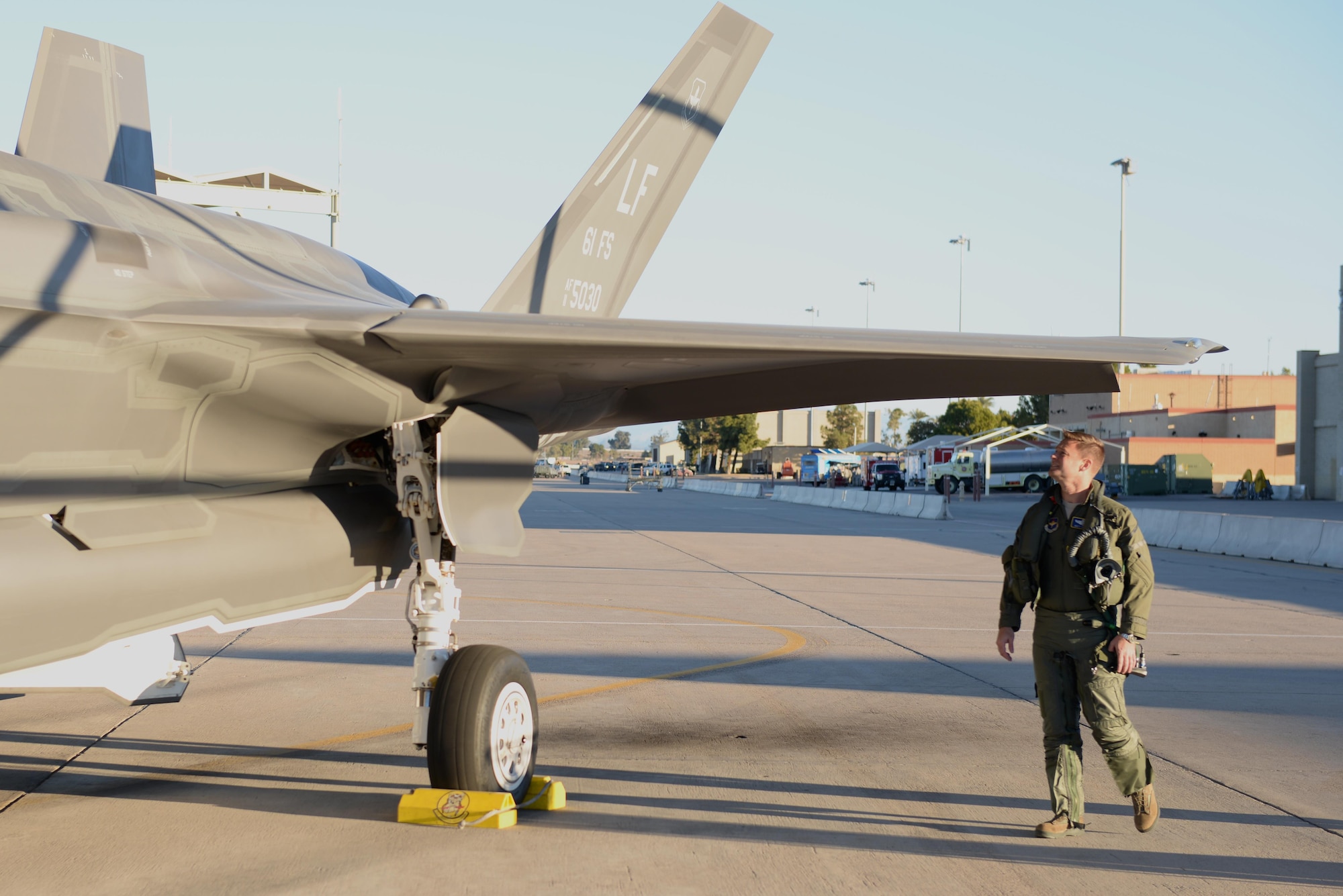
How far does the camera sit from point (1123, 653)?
4.94m

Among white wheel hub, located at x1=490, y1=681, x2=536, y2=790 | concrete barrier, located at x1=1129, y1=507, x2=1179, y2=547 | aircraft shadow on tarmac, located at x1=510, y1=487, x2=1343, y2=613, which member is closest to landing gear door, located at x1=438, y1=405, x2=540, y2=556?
white wheel hub, located at x1=490, y1=681, x2=536, y2=790

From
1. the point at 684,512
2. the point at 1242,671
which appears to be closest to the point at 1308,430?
the point at 684,512

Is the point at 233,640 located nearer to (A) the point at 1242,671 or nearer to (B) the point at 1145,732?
(B) the point at 1145,732

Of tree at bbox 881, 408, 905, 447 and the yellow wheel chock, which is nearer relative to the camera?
the yellow wheel chock

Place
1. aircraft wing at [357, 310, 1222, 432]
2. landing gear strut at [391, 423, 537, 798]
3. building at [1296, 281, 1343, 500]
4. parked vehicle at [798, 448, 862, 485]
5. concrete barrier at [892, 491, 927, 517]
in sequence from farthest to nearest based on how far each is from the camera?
parked vehicle at [798, 448, 862, 485]
building at [1296, 281, 1343, 500]
concrete barrier at [892, 491, 927, 517]
landing gear strut at [391, 423, 537, 798]
aircraft wing at [357, 310, 1222, 432]

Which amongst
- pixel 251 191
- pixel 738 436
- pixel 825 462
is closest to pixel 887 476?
pixel 825 462

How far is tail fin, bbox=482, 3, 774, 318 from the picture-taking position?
26.5 feet

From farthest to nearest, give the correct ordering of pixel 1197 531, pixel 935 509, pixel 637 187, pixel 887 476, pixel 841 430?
pixel 841 430
pixel 887 476
pixel 935 509
pixel 1197 531
pixel 637 187

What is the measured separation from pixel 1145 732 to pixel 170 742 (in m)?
6.43

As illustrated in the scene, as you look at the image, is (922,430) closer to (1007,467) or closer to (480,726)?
(1007,467)

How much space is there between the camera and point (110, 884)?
4.46 meters

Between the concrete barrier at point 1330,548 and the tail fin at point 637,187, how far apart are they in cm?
1614

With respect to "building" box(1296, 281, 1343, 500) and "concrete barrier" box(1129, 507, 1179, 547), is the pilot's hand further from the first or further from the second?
"building" box(1296, 281, 1343, 500)

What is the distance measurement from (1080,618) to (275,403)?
394 cm
